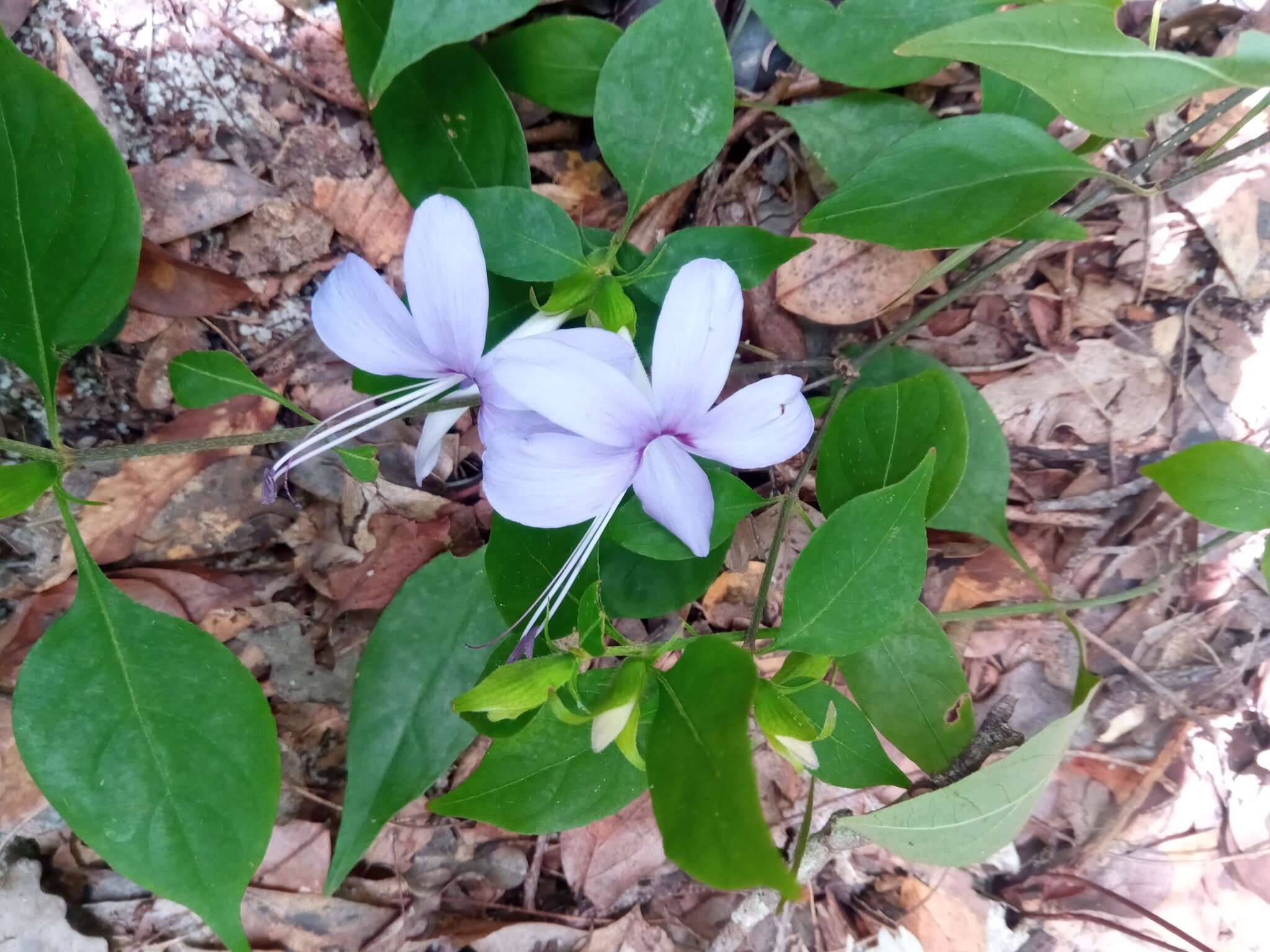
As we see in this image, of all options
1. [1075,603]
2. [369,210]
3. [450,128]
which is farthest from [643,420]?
[1075,603]

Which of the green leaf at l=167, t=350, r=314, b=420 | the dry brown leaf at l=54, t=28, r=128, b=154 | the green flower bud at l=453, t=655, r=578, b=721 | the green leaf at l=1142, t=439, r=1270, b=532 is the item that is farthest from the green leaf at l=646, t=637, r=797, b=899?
the dry brown leaf at l=54, t=28, r=128, b=154

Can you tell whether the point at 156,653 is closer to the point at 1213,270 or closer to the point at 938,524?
the point at 938,524

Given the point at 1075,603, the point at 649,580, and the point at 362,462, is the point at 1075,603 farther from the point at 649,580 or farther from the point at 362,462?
the point at 362,462

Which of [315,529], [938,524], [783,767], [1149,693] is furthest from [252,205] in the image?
[1149,693]

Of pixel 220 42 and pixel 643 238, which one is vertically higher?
pixel 220 42

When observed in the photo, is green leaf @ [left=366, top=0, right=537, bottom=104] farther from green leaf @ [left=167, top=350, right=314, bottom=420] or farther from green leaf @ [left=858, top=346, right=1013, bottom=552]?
green leaf @ [left=858, top=346, right=1013, bottom=552]
